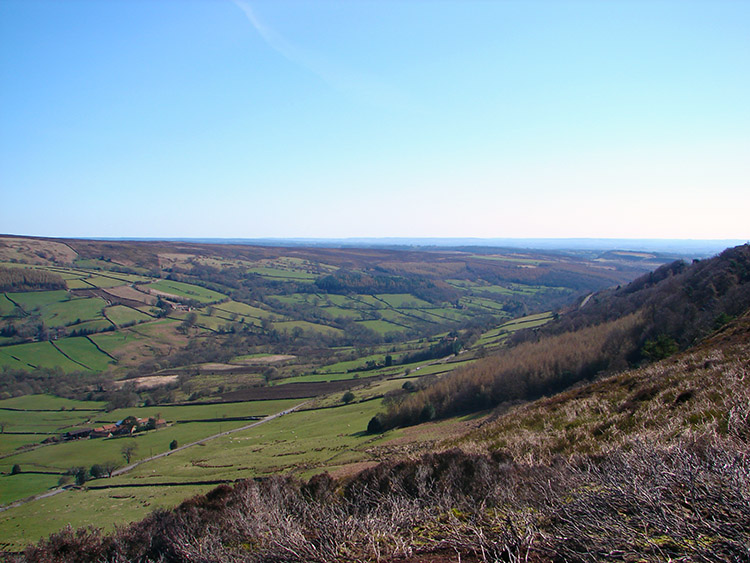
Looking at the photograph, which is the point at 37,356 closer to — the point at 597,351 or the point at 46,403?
the point at 46,403

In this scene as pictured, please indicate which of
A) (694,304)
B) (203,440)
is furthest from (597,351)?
(203,440)

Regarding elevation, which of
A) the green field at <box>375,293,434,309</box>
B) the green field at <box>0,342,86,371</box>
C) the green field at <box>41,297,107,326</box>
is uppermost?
the green field at <box>41,297,107,326</box>

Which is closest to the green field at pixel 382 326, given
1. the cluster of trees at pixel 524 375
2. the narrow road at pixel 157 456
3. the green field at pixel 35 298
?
the narrow road at pixel 157 456

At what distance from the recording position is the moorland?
746 cm

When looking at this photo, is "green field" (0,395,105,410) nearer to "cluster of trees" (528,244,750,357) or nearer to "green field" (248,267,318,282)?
"cluster of trees" (528,244,750,357)

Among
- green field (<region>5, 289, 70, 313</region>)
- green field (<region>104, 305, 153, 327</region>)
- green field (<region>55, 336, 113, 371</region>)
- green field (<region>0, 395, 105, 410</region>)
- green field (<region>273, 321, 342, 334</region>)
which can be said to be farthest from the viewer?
green field (<region>273, 321, 342, 334</region>)

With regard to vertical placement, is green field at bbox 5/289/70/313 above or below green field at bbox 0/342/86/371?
above

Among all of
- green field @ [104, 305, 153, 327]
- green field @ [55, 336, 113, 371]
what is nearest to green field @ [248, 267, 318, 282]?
green field @ [104, 305, 153, 327]

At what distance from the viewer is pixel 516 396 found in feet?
148

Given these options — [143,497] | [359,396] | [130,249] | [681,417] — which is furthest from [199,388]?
[130,249]

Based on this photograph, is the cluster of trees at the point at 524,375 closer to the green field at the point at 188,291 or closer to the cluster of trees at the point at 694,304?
the cluster of trees at the point at 694,304

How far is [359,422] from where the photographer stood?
2068 inches

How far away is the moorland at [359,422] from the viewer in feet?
24.5

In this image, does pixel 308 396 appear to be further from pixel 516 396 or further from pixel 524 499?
pixel 524 499
